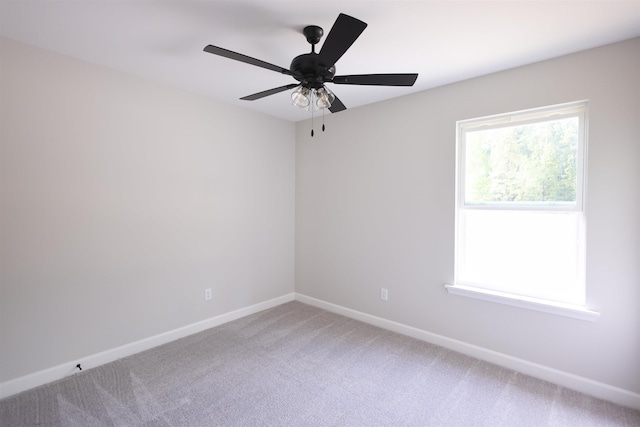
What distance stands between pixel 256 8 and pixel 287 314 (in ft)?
10.1

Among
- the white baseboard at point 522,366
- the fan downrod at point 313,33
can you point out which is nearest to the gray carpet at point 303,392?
the white baseboard at point 522,366

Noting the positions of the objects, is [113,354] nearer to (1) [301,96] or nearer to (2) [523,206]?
(1) [301,96]

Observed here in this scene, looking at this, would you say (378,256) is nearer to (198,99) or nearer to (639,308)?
(639,308)

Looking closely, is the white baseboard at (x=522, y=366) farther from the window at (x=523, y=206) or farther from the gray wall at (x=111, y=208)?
the gray wall at (x=111, y=208)

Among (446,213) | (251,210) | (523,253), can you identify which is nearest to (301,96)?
(446,213)

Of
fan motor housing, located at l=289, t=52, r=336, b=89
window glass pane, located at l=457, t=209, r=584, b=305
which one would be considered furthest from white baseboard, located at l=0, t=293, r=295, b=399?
fan motor housing, located at l=289, t=52, r=336, b=89

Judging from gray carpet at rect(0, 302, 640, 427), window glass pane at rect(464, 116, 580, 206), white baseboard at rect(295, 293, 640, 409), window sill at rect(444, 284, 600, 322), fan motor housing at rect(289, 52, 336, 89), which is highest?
fan motor housing at rect(289, 52, 336, 89)

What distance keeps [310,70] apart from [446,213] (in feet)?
6.06

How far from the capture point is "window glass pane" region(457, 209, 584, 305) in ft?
7.49

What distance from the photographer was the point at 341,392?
7.12 ft

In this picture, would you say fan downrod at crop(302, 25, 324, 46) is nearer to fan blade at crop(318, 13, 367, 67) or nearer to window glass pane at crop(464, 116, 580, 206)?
fan blade at crop(318, 13, 367, 67)

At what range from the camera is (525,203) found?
8.05 feet

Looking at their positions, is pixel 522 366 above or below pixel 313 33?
below

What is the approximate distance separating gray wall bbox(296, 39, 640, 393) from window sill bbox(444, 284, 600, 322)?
52 millimetres
